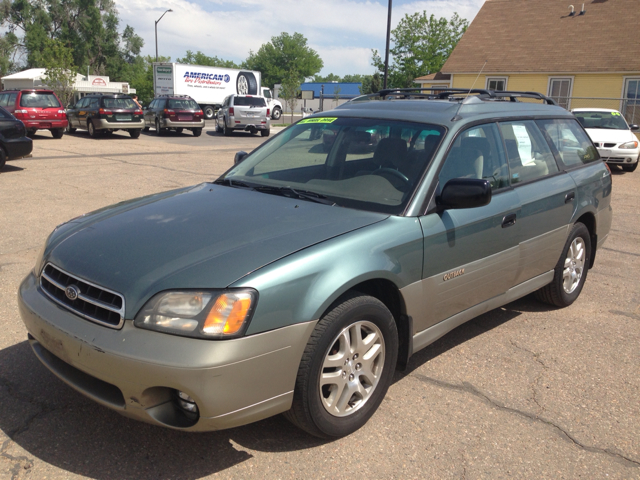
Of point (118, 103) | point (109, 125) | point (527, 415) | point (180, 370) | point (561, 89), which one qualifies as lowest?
point (527, 415)

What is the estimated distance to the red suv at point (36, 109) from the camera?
19.8 m

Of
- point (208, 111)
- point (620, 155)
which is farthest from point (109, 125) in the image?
point (208, 111)

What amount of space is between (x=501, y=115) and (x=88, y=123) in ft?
68.7

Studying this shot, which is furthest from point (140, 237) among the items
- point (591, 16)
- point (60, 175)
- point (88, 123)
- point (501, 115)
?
point (591, 16)

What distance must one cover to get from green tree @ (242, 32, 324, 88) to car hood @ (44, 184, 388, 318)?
114273 millimetres

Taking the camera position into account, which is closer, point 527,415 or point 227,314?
point 227,314

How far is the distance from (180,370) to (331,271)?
835mm

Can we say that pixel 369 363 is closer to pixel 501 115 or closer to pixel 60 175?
pixel 501 115

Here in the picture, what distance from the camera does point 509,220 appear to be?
390cm

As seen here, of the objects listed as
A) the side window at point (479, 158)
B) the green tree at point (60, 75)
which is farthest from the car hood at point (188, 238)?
the green tree at point (60, 75)

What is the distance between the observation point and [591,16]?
2869 cm

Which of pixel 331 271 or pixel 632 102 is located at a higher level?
pixel 632 102

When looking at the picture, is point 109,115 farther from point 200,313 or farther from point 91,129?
point 200,313

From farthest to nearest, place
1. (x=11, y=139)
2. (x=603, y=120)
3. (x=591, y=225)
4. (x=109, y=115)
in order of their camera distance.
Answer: (x=109, y=115), (x=603, y=120), (x=11, y=139), (x=591, y=225)
